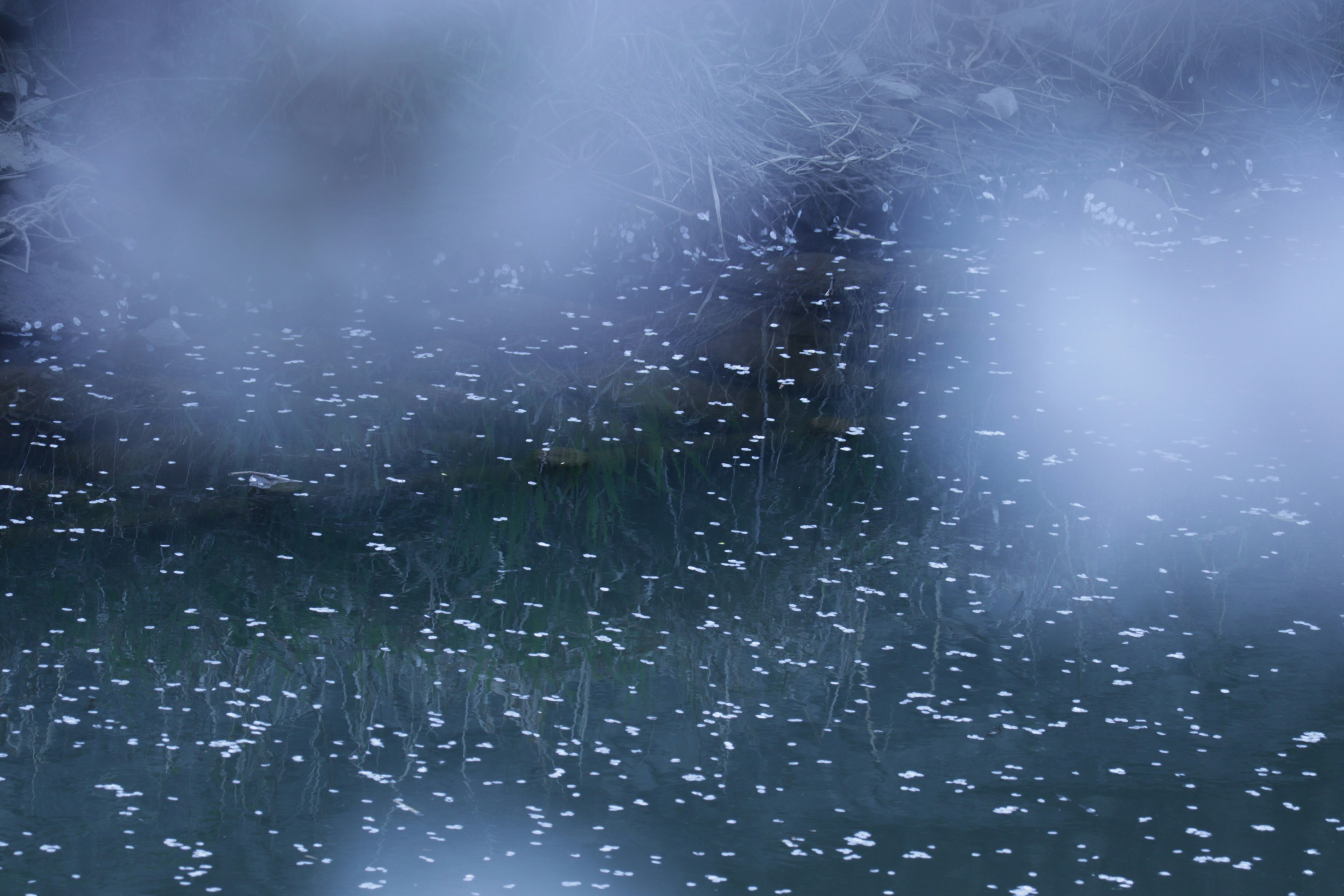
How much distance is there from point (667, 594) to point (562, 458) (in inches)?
41.3

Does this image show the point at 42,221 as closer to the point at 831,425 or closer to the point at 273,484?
the point at 273,484

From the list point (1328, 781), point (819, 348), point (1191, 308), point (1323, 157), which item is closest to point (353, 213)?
point (819, 348)

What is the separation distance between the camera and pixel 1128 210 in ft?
28.1

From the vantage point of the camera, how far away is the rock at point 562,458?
16.8 ft

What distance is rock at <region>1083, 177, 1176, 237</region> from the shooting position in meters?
8.43

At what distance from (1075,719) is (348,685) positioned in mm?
1902

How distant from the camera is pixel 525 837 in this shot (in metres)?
3.11

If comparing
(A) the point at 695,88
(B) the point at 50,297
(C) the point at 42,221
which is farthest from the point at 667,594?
(A) the point at 695,88

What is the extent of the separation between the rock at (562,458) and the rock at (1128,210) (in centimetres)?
456

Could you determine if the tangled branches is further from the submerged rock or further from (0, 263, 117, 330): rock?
the submerged rock

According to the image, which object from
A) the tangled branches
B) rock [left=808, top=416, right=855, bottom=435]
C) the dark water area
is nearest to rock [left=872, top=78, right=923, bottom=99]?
the dark water area

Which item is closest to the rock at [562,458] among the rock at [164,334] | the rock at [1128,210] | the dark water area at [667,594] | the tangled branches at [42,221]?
the dark water area at [667,594]

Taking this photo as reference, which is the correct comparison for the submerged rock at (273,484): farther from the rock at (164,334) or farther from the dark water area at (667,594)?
the rock at (164,334)

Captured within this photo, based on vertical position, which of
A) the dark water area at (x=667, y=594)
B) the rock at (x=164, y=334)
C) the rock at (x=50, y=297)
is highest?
the rock at (x=50, y=297)
